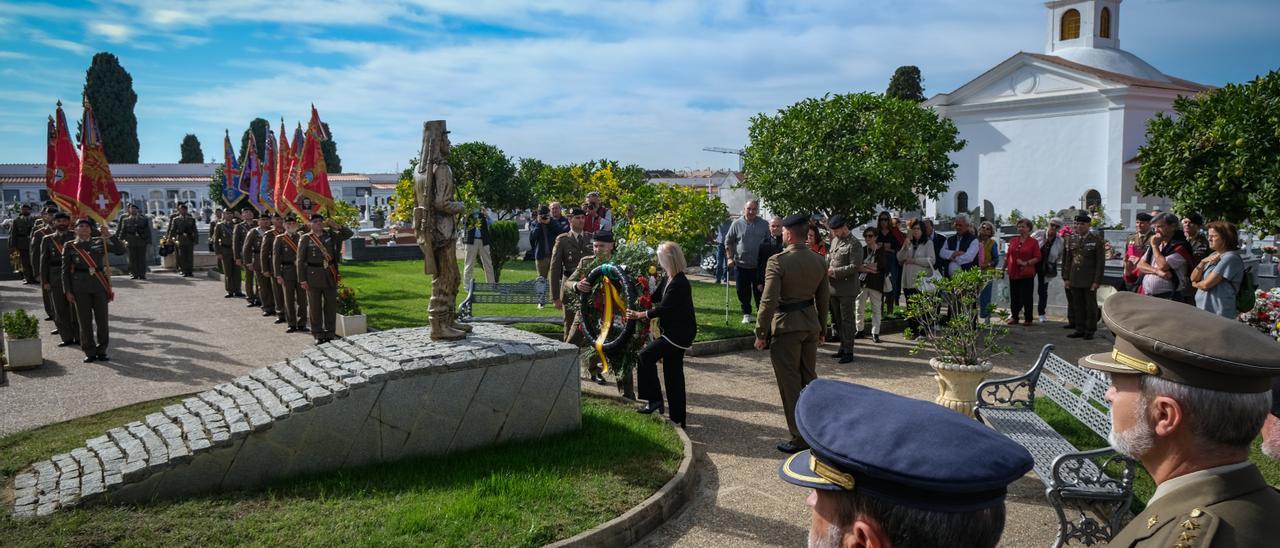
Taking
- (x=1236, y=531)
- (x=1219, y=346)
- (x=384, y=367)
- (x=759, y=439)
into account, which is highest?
(x=1219, y=346)

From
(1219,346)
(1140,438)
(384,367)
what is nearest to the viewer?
(1219,346)

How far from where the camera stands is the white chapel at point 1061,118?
142ft

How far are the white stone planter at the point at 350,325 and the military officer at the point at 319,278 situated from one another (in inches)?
4.8

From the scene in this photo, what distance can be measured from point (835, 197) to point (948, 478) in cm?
1518

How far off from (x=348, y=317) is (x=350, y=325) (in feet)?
0.42

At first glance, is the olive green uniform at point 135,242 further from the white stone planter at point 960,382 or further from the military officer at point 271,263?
the white stone planter at point 960,382

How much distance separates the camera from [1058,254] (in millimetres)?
14070

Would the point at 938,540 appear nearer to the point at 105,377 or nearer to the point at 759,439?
the point at 759,439

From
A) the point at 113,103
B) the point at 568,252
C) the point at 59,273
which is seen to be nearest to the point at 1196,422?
the point at 568,252

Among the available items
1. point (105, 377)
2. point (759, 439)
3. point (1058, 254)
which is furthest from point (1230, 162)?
point (105, 377)

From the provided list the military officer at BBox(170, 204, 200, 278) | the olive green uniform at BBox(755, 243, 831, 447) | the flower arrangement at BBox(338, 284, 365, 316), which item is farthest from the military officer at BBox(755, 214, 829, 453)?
the military officer at BBox(170, 204, 200, 278)

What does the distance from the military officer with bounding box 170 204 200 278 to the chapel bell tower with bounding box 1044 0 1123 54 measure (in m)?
50.2

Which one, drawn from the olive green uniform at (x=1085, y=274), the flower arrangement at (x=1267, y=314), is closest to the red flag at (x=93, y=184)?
the olive green uniform at (x=1085, y=274)

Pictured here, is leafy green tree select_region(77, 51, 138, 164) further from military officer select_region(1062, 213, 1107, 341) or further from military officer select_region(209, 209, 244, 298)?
military officer select_region(1062, 213, 1107, 341)
